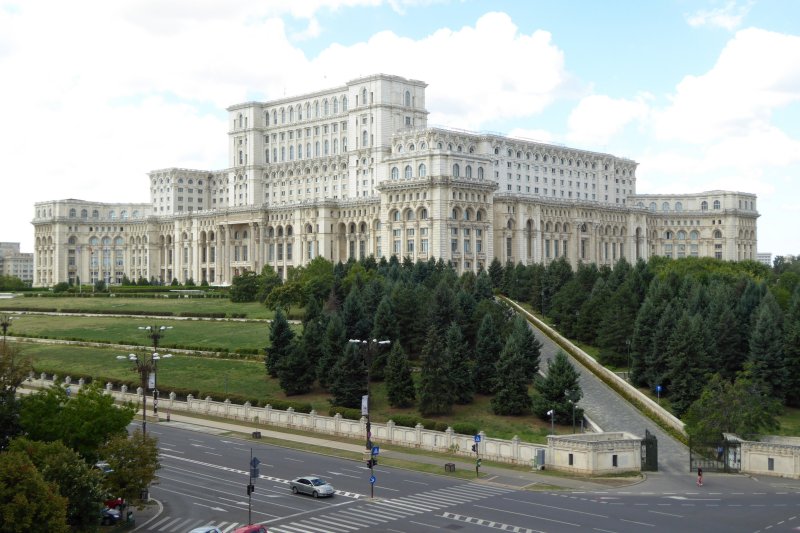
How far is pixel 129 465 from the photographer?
4119 cm

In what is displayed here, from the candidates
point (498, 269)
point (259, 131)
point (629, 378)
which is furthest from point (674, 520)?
point (259, 131)

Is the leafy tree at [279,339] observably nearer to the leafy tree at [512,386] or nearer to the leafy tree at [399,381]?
the leafy tree at [399,381]

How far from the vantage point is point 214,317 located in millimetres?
113875

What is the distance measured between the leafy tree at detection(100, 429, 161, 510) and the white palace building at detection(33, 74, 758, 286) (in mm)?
99527

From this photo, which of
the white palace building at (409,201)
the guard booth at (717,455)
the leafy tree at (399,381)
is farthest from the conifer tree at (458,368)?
the white palace building at (409,201)

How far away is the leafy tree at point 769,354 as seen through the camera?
226ft

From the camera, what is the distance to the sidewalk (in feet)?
162

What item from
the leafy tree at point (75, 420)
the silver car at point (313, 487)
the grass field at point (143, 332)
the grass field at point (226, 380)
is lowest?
the silver car at point (313, 487)

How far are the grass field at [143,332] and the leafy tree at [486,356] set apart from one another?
2653 centimetres

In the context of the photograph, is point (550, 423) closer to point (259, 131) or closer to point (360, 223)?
point (360, 223)

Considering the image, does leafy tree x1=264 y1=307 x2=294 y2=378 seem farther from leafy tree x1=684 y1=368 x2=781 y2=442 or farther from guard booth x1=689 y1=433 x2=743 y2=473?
guard booth x1=689 y1=433 x2=743 y2=473

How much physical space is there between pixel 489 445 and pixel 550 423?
990 centimetres

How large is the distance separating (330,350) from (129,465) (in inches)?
1306

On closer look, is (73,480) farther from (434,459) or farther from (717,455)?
(717,455)
